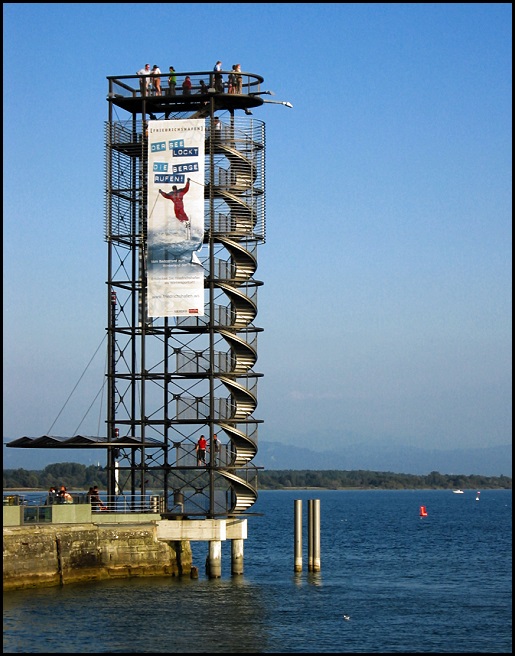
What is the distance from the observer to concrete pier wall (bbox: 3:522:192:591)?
182ft

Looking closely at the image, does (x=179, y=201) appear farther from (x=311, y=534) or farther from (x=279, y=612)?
(x=279, y=612)

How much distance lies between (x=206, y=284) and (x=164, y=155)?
5888mm

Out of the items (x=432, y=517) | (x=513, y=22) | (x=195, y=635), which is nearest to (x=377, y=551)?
(x=195, y=635)

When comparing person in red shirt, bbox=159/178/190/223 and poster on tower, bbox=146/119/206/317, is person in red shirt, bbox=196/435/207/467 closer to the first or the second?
poster on tower, bbox=146/119/206/317

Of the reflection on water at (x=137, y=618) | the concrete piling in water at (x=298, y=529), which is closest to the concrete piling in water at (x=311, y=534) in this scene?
the concrete piling in water at (x=298, y=529)

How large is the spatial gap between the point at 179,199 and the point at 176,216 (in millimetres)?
749

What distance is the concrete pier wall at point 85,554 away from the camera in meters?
55.5

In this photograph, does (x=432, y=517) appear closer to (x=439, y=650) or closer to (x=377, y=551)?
(x=377, y=551)

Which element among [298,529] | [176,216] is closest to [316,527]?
[298,529]

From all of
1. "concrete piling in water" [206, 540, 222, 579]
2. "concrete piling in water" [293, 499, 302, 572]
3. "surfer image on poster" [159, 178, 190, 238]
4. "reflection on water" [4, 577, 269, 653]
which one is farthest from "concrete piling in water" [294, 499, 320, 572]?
"surfer image on poster" [159, 178, 190, 238]

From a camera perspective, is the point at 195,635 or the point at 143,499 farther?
the point at 143,499

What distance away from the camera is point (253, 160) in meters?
65.4

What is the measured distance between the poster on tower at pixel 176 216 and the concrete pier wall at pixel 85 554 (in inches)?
388

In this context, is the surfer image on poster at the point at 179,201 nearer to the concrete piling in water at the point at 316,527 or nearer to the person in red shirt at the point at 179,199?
the person in red shirt at the point at 179,199
